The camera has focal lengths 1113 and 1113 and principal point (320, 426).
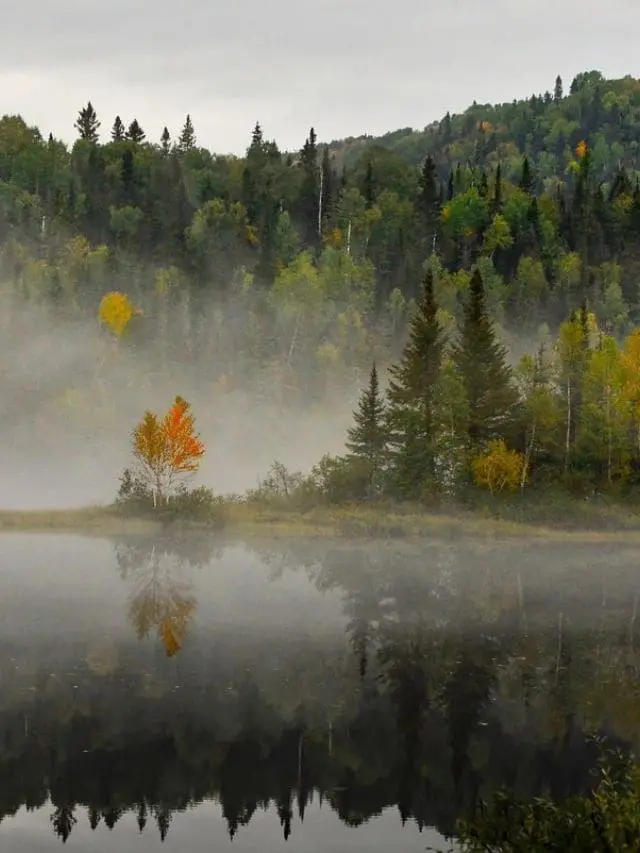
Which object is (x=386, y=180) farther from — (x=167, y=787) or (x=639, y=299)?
(x=167, y=787)

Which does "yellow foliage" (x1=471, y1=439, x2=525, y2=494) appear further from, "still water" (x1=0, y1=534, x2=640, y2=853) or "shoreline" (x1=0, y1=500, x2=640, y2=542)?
"still water" (x1=0, y1=534, x2=640, y2=853)

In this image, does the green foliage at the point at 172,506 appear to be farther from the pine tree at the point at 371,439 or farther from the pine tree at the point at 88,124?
the pine tree at the point at 88,124

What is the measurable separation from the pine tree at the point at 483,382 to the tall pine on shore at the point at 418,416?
2.29 metres

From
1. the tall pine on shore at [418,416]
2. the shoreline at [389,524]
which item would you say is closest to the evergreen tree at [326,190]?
the tall pine on shore at [418,416]

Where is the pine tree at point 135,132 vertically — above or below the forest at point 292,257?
above

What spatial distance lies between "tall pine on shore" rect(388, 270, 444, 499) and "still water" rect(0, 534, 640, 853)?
15.4 meters

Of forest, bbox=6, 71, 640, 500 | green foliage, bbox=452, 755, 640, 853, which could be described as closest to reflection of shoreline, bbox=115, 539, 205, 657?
green foliage, bbox=452, 755, 640, 853

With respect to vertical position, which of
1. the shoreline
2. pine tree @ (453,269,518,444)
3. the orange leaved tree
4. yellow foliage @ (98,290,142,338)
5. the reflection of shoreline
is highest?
yellow foliage @ (98,290,142,338)

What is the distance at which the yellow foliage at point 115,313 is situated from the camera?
452 ft

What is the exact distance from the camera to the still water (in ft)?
91.8

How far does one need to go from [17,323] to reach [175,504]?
68395mm

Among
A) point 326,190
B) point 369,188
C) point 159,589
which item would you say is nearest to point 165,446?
point 159,589

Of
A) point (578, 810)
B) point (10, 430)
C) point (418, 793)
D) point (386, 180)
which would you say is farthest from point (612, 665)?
point (386, 180)

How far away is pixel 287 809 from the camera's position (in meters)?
28.4
